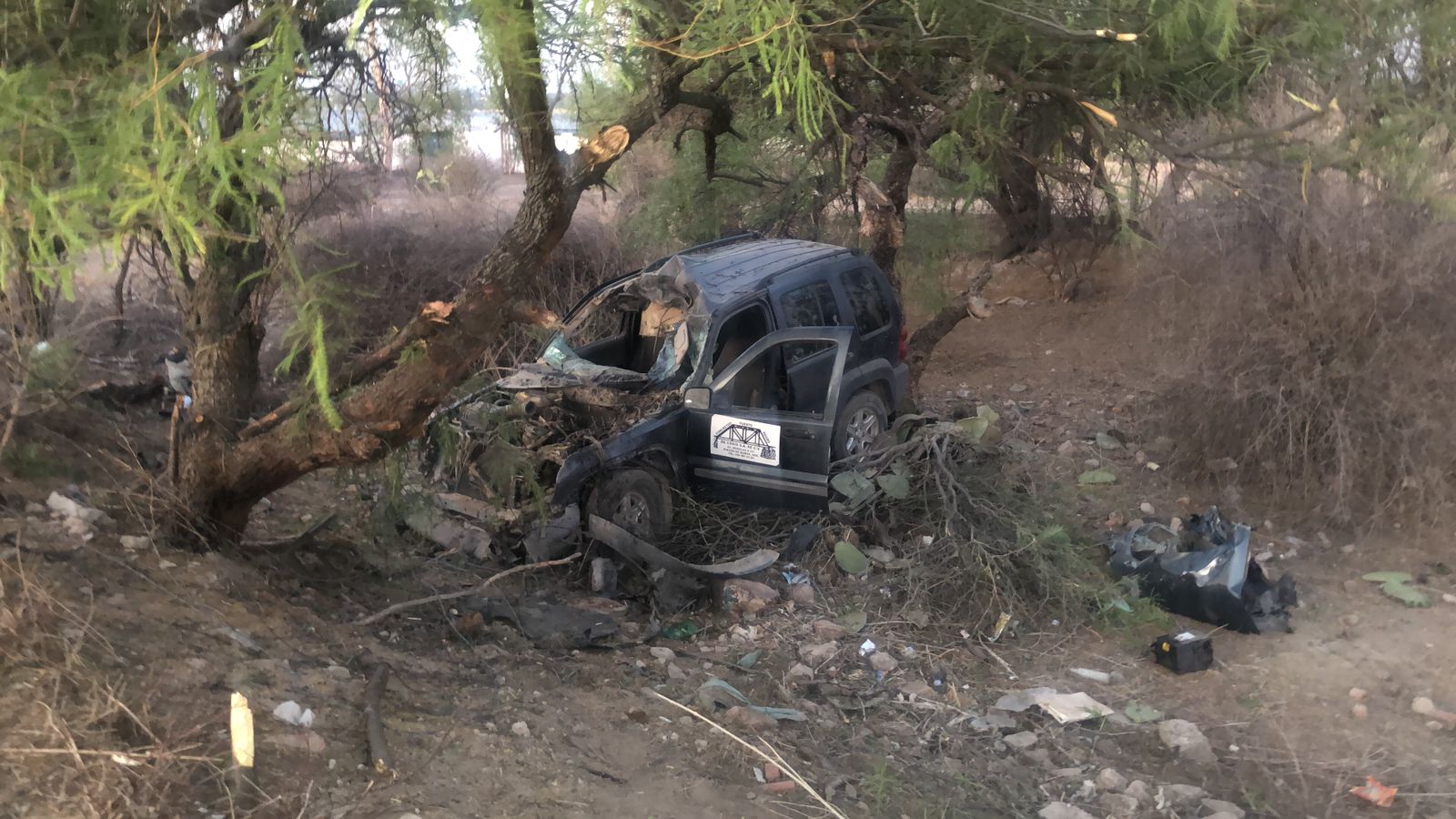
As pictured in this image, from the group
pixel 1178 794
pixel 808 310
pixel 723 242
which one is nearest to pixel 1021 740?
pixel 1178 794

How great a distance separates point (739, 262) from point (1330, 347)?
454 cm

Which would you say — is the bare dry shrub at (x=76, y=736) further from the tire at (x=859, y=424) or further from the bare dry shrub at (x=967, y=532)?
the tire at (x=859, y=424)

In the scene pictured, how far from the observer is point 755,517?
7.04m

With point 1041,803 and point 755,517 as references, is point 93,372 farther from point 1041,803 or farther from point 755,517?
point 1041,803

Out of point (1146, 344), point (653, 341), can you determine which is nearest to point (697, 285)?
point (653, 341)

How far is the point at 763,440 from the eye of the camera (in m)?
6.73

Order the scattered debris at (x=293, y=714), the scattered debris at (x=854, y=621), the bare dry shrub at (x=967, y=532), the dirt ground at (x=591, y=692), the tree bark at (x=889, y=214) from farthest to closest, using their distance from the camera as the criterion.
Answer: the tree bark at (x=889, y=214) → the bare dry shrub at (x=967, y=532) → the scattered debris at (x=854, y=621) → the scattered debris at (x=293, y=714) → the dirt ground at (x=591, y=692)

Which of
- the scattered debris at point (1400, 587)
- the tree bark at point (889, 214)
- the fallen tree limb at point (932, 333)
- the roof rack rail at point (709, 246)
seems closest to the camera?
the scattered debris at point (1400, 587)

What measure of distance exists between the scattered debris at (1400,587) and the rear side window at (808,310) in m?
4.27

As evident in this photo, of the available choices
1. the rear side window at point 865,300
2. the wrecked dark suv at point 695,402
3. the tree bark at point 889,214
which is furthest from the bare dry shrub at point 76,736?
the tree bark at point 889,214

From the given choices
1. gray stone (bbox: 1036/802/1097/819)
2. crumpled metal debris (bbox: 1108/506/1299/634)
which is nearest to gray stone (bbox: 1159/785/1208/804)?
gray stone (bbox: 1036/802/1097/819)

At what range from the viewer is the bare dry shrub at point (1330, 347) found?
266 inches

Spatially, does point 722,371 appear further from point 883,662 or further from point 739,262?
point 883,662

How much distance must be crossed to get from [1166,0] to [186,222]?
4817 millimetres
